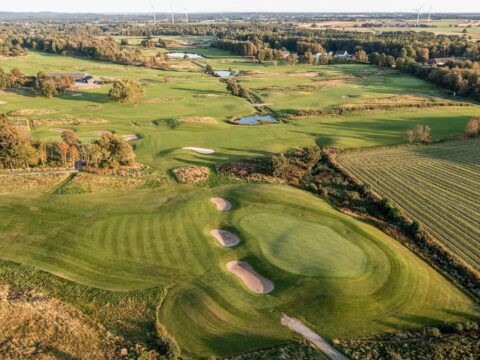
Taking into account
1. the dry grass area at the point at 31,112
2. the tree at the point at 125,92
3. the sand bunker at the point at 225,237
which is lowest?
the sand bunker at the point at 225,237

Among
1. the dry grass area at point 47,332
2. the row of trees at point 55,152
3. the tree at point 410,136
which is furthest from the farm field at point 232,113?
the dry grass area at point 47,332

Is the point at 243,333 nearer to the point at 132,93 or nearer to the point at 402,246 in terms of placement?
the point at 402,246

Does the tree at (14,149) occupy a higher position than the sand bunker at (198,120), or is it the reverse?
the tree at (14,149)

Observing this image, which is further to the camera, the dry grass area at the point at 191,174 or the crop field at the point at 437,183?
the dry grass area at the point at 191,174

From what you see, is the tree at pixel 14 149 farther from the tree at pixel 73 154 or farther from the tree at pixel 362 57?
the tree at pixel 362 57

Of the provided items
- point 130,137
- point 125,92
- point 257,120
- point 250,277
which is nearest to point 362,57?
point 257,120

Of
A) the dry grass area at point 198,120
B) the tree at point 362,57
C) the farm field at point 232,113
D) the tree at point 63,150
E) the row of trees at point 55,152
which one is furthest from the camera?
the tree at point 362,57
